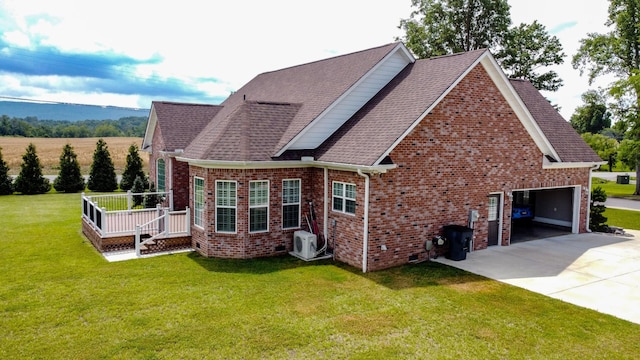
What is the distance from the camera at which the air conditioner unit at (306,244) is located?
1420 centimetres

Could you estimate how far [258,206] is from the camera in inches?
567

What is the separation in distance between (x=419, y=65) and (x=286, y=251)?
8283mm

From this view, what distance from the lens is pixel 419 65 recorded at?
55.4 ft

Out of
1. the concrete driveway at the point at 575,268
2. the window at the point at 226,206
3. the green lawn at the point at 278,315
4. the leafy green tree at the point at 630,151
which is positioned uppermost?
the leafy green tree at the point at 630,151

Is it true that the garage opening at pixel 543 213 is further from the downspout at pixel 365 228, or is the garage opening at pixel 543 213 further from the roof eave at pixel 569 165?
the downspout at pixel 365 228

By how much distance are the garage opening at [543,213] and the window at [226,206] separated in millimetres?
10941

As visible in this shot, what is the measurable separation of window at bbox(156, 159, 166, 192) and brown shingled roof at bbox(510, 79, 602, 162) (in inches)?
623

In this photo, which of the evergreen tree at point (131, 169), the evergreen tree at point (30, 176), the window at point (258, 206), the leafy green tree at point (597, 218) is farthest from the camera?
the evergreen tree at point (131, 169)

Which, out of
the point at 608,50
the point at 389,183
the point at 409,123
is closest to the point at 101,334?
the point at 389,183

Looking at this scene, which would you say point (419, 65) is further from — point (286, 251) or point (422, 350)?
point (422, 350)

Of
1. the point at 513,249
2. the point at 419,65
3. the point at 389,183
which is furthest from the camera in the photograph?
the point at 419,65

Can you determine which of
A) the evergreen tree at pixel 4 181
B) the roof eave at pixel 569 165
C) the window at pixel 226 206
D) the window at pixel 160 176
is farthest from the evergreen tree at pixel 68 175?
the roof eave at pixel 569 165

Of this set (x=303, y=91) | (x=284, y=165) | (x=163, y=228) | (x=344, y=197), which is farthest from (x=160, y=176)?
(x=344, y=197)

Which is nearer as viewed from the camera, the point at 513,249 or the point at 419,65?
the point at 513,249
